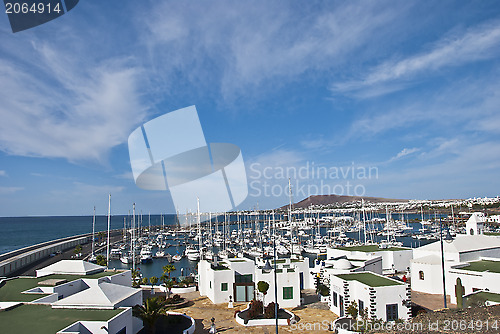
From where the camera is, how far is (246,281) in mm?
30938

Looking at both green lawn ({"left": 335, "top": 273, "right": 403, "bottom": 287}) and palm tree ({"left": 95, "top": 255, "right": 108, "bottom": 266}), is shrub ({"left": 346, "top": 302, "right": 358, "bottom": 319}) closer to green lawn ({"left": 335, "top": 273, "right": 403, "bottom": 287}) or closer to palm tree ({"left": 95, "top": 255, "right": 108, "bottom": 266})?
green lawn ({"left": 335, "top": 273, "right": 403, "bottom": 287})

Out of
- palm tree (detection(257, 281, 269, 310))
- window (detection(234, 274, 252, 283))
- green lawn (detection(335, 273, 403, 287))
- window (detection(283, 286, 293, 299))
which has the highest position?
green lawn (detection(335, 273, 403, 287))

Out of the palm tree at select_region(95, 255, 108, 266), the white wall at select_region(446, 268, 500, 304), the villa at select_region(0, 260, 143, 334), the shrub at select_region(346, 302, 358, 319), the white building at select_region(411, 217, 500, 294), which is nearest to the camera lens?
the villa at select_region(0, 260, 143, 334)

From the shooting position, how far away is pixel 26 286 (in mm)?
22078

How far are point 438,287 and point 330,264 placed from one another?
9154mm

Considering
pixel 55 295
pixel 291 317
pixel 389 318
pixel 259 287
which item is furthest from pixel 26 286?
pixel 389 318

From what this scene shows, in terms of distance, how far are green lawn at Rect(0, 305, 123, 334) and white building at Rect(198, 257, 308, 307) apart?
13.1 meters

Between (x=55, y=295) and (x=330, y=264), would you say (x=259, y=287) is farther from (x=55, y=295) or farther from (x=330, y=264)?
(x=55, y=295)

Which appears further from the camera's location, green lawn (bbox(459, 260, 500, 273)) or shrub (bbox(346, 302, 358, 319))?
green lawn (bbox(459, 260, 500, 273))

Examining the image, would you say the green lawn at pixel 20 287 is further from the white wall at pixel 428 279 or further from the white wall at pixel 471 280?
the white wall at pixel 471 280

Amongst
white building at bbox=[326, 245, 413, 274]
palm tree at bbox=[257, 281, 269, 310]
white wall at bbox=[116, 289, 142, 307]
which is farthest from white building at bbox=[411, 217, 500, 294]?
white wall at bbox=[116, 289, 142, 307]

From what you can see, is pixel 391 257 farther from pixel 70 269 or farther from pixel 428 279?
pixel 70 269

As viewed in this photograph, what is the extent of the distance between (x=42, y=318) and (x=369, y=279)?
19359 mm

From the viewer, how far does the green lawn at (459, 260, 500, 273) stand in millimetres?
26941
